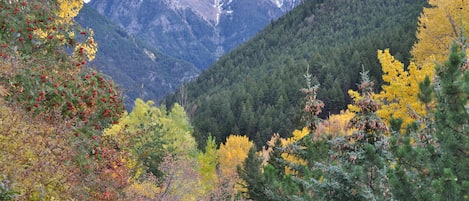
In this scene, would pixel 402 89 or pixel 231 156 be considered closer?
pixel 402 89

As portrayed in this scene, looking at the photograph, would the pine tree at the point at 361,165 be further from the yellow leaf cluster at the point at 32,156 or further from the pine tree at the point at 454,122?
the yellow leaf cluster at the point at 32,156

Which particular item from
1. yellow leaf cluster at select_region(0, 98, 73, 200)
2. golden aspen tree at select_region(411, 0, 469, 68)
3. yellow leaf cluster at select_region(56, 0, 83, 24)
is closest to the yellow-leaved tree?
golden aspen tree at select_region(411, 0, 469, 68)

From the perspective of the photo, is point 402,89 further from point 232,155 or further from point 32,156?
point 232,155

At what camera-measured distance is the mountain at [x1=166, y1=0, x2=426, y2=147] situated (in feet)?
300

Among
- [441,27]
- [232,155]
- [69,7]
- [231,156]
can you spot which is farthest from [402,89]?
[232,155]

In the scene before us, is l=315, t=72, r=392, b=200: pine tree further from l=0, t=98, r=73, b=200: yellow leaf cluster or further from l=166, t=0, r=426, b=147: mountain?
l=166, t=0, r=426, b=147: mountain

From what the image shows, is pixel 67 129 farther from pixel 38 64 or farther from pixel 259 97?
pixel 259 97

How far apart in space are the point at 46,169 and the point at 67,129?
40.6 inches

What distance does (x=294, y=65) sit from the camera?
12488 cm

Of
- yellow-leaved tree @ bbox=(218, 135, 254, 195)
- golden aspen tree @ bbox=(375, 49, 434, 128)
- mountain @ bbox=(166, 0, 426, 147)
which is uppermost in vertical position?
mountain @ bbox=(166, 0, 426, 147)

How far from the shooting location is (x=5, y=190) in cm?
603

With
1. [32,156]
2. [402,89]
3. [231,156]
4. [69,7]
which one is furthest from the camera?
[231,156]

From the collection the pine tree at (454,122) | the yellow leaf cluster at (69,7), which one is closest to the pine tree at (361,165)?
the pine tree at (454,122)

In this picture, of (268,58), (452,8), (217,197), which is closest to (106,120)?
(217,197)
